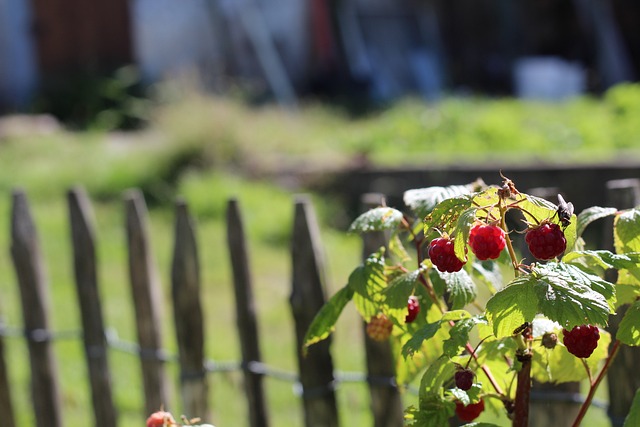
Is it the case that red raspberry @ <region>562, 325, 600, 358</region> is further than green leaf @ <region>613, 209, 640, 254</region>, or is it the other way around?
green leaf @ <region>613, 209, 640, 254</region>

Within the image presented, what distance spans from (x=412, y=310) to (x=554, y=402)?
0.75m

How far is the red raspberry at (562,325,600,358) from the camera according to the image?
1.30m

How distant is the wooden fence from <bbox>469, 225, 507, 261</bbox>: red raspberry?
896 mm

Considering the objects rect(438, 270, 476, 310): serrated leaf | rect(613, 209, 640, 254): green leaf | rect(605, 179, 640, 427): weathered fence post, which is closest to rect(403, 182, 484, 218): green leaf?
rect(438, 270, 476, 310): serrated leaf

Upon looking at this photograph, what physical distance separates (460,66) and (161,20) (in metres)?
5.12

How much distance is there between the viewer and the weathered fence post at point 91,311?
281 centimetres

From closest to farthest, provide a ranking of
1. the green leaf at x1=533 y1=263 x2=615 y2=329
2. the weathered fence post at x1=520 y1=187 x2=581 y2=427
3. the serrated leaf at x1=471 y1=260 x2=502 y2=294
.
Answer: the green leaf at x1=533 y1=263 x2=615 y2=329, the serrated leaf at x1=471 y1=260 x2=502 y2=294, the weathered fence post at x1=520 y1=187 x2=581 y2=427

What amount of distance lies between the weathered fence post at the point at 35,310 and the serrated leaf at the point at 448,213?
187 centimetres

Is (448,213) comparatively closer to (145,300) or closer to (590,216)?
(590,216)

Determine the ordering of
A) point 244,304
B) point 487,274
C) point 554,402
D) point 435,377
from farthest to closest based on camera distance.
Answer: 1. point 244,304
2. point 554,402
3. point 487,274
4. point 435,377

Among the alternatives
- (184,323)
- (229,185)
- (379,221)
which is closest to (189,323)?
(184,323)

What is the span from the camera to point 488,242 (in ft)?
3.97

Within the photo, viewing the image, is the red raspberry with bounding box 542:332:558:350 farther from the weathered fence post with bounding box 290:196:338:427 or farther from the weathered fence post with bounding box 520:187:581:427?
the weathered fence post with bounding box 290:196:338:427

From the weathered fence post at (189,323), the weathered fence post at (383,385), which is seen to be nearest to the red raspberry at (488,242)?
the weathered fence post at (383,385)
